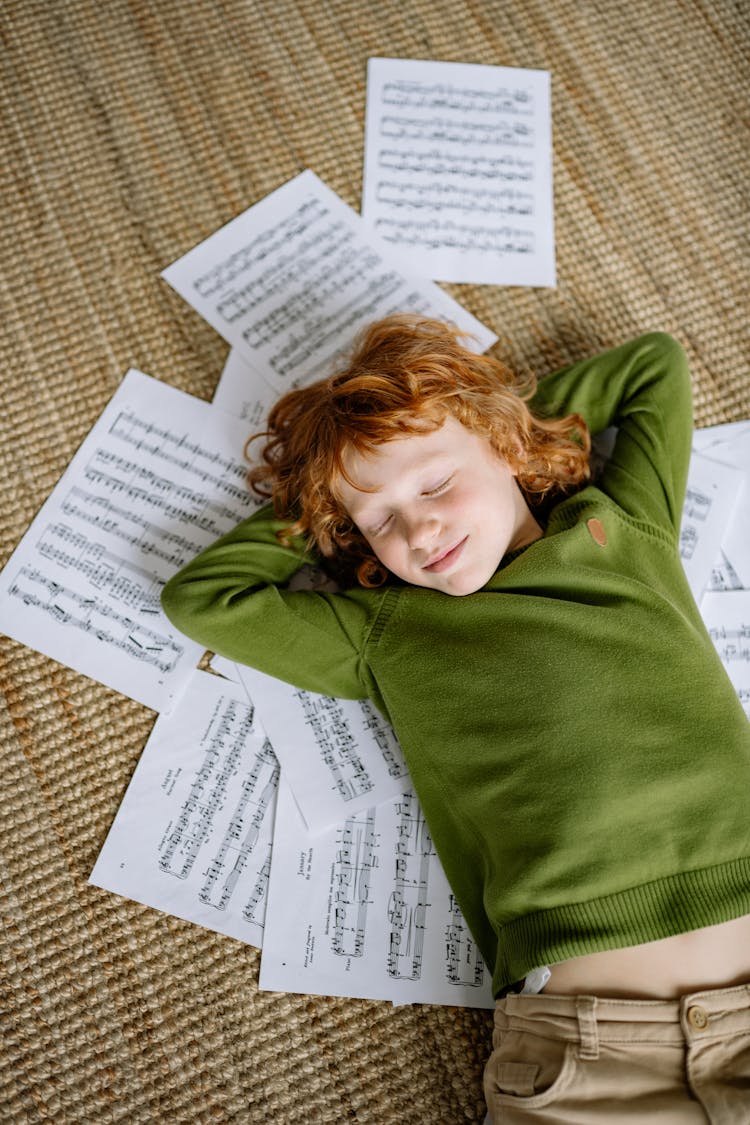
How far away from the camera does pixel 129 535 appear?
126 centimetres

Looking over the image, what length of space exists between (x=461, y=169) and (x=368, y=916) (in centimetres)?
114

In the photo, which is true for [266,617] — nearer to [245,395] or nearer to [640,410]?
[245,395]

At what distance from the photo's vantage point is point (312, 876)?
118 centimetres

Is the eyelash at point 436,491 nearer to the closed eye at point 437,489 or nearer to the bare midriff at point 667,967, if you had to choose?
the closed eye at point 437,489

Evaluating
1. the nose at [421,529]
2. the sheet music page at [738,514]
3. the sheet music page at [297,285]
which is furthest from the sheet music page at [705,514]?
the nose at [421,529]

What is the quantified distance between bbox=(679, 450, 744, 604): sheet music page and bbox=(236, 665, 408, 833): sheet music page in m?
0.50

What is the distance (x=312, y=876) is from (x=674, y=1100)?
0.49 m

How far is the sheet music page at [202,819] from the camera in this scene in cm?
117

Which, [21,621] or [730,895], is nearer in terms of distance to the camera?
[730,895]

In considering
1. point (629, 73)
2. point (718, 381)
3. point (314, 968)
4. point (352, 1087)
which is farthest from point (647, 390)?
point (352, 1087)

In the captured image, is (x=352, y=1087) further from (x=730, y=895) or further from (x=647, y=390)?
(x=647, y=390)

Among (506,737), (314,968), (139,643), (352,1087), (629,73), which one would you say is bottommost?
(352,1087)

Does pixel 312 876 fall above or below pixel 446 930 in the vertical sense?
above

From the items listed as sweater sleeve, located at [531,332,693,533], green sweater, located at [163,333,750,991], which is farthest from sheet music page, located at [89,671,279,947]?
sweater sleeve, located at [531,332,693,533]
